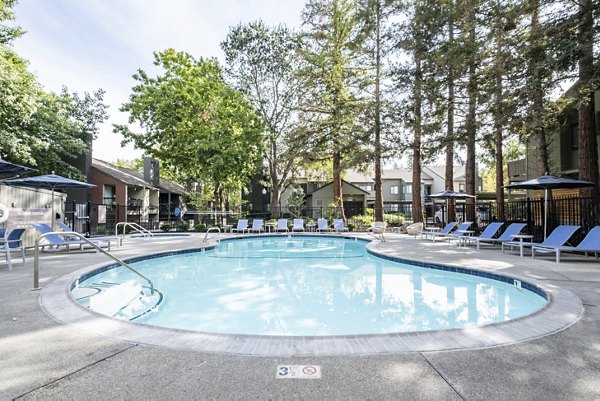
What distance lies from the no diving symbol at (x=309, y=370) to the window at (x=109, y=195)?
999 inches

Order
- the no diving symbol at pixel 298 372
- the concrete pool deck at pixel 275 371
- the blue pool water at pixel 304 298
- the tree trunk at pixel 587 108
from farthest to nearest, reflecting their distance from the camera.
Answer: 1. the tree trunk at pixel 587 108
2. the blue pool water at pixel 304 298
3. the no diving symbol at pixel 298 372
4. the concrete pool deck at pixel 275 371

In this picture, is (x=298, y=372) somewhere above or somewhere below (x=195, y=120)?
below

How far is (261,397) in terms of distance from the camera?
2090 millimetres

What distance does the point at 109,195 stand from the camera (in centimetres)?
2428

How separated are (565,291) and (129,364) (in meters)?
5.68

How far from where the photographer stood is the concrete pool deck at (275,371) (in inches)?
84.4

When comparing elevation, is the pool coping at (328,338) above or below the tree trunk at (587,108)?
below

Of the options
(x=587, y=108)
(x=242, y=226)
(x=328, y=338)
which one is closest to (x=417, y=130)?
(x=587, y=108)

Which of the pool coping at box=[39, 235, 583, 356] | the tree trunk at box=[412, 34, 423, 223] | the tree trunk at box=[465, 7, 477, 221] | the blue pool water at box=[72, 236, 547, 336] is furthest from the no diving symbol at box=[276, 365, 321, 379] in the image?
the tree trunk at box=[412, 34, 423, 223]

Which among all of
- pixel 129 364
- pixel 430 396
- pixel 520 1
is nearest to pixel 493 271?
pixel 430 396

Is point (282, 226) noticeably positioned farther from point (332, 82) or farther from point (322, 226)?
point (332, 82)

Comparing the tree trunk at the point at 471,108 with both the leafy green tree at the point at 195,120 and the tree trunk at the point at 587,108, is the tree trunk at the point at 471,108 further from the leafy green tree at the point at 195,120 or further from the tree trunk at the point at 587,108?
the leafy green tree at the point at 195,120

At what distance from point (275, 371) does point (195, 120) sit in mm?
20098

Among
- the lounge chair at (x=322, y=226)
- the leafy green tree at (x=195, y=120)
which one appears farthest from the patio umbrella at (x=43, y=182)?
the lounge chair at (x=322, y=226)
